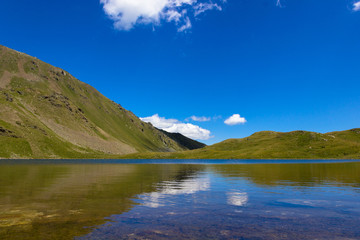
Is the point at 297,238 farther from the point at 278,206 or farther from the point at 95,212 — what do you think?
the point at 95,212

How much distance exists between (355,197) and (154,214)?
2214cm

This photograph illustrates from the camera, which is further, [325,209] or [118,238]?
[325,209]

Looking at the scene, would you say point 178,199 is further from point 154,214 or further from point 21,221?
point 21,221

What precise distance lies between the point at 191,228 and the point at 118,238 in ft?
14.2

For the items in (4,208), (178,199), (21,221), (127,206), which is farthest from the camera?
(178,199)

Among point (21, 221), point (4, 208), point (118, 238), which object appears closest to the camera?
point (118, 238)

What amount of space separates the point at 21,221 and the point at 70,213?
10.3 ft

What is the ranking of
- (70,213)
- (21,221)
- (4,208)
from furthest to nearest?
(4,208) < (70,213) < (21,221)

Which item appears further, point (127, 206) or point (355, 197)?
point (355, 197)

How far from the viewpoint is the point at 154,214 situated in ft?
60.4

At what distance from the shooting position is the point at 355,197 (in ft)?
88.1

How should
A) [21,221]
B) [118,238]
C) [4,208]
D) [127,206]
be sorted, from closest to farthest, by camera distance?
1. [118,238]
2. [21,221]
3. [4,208]
4. [127,206]

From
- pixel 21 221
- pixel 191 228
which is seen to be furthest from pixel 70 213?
pixel 191 228

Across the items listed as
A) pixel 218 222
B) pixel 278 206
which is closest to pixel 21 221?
pixel 218 222
